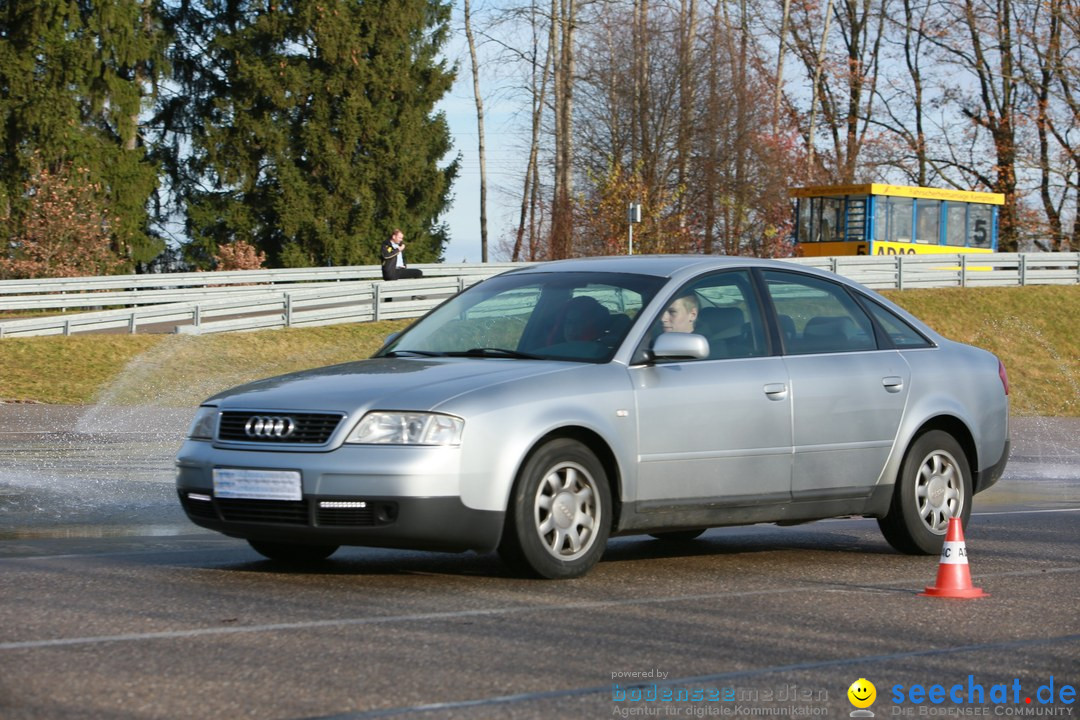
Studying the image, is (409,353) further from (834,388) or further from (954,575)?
(954,575)

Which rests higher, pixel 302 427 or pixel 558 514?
pixel 302 427

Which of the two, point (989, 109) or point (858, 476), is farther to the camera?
point (989, 109)

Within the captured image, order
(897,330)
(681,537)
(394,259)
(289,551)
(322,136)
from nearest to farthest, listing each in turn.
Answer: (289,551) → (897,330) → (681,537) → (394,259) → (322,136)

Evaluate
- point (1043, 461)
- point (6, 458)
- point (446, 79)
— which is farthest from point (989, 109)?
point (6, 458)

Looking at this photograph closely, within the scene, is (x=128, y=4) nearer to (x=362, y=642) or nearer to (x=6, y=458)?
(x=6, y=458)

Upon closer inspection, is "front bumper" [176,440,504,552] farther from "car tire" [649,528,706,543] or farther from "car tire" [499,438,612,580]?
"car tire" [649,528,706,543]

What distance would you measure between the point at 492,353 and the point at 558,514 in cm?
106

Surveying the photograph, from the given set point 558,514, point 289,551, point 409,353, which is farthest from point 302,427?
point 409,353

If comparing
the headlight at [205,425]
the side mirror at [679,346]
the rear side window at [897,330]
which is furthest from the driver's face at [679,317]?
the headlight at [205,425]

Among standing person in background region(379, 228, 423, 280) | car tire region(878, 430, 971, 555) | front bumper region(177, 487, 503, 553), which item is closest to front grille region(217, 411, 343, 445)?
front bumper region(177, 487, 503, 553)

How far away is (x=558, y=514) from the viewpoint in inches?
305

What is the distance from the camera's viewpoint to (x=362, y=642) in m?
6.12

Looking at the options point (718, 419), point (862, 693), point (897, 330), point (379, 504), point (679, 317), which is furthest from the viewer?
point (897, 330)

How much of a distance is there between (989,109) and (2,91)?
32808 millimetres
